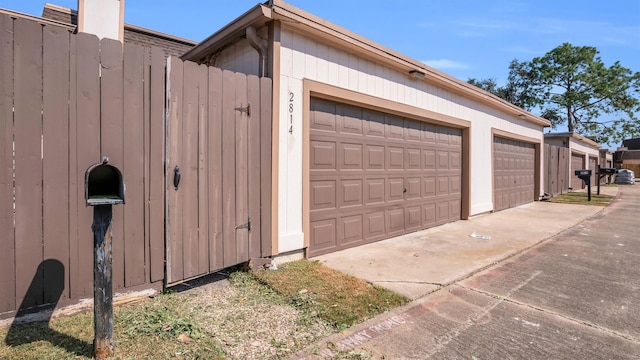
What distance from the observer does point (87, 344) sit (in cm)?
244

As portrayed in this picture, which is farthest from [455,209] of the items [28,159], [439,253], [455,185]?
[28,159]

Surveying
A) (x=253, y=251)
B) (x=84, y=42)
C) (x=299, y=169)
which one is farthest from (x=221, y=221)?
(x=84, y=42)

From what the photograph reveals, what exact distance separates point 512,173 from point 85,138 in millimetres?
12331

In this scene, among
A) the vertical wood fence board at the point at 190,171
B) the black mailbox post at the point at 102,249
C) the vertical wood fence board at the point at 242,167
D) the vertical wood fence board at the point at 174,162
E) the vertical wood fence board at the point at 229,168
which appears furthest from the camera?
the vertical wood fence board at the point at 242,167

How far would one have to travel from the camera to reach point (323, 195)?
5.18 m

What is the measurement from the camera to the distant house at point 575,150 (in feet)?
59.7

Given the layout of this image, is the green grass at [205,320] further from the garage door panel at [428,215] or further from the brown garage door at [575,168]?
the brown garage door at [575,168]

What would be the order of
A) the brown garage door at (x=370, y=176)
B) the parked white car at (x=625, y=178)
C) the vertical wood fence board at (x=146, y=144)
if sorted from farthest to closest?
1. the parked white car at (x=625, y=178)
2. the brown garage door at (x=370, y=176)
3. the vertical wood fence board at (x=146, y=144)

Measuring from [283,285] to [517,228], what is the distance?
6295 mm

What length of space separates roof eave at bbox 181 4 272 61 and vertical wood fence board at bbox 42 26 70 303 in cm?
223

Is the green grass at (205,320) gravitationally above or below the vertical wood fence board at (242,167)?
below

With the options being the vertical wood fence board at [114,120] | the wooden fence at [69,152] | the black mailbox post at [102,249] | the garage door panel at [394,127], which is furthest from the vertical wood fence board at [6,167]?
the garage door panel at [394,127]

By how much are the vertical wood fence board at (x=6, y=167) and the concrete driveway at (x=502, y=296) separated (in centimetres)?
238

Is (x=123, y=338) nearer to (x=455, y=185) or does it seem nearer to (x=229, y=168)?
(x=229, y=168)
